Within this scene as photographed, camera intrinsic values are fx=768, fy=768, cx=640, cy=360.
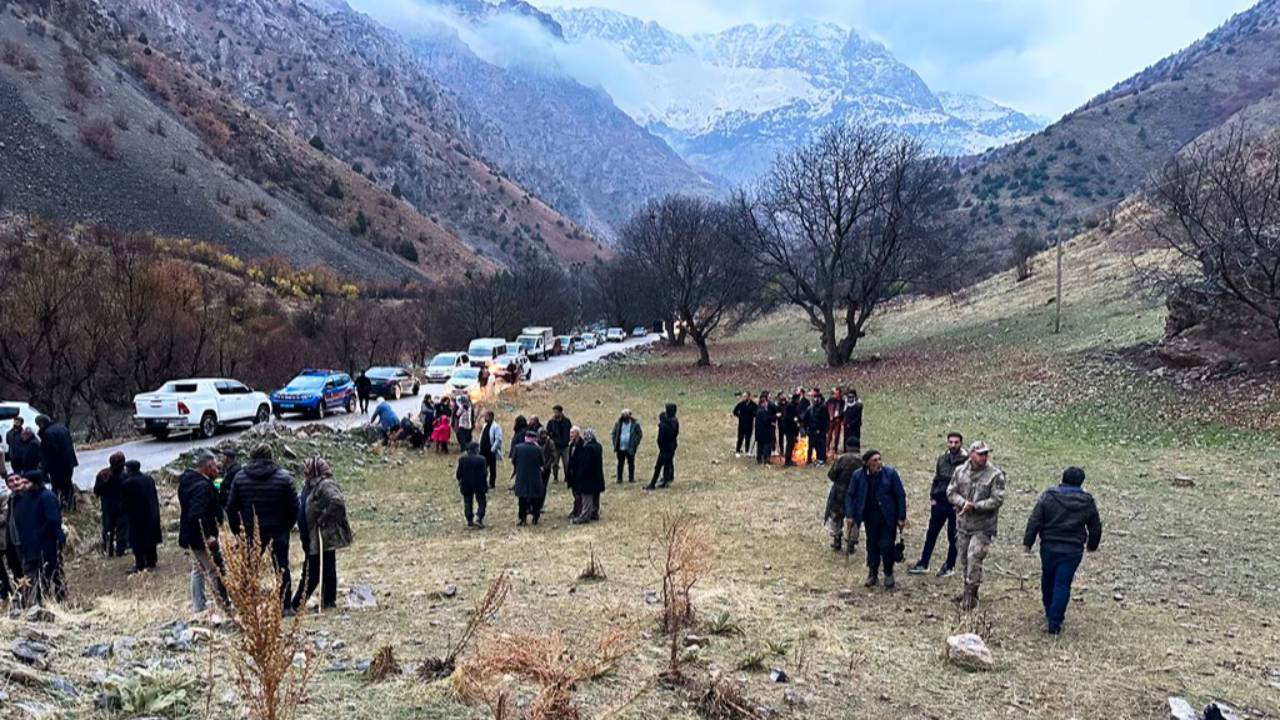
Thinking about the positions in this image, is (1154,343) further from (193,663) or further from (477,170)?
(477,170)

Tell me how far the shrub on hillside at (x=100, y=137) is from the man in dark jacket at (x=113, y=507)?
6479cm

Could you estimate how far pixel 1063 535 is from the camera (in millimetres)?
7598

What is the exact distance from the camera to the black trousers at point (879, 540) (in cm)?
916

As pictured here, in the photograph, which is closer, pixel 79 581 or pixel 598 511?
pixel 79 581

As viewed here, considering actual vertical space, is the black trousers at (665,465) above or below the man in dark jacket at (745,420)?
below

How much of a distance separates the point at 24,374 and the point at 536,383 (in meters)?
20.1

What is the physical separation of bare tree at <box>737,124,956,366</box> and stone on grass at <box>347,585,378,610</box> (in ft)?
106

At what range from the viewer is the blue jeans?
24.8 ft

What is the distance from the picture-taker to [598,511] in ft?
45.1

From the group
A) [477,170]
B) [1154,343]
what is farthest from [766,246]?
[477,170]

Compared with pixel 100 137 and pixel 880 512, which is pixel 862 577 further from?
pixel 100 137

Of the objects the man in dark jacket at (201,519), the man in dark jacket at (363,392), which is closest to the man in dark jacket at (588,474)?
the man in dark jacket at (201,519)

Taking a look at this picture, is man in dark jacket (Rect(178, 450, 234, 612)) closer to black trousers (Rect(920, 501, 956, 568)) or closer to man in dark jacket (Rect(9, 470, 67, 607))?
man in dark jacket (Rect(9, 470, 67, 607))

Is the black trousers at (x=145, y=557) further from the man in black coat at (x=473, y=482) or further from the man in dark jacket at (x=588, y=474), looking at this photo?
the man in dark jacket at (x=588, y=474)
